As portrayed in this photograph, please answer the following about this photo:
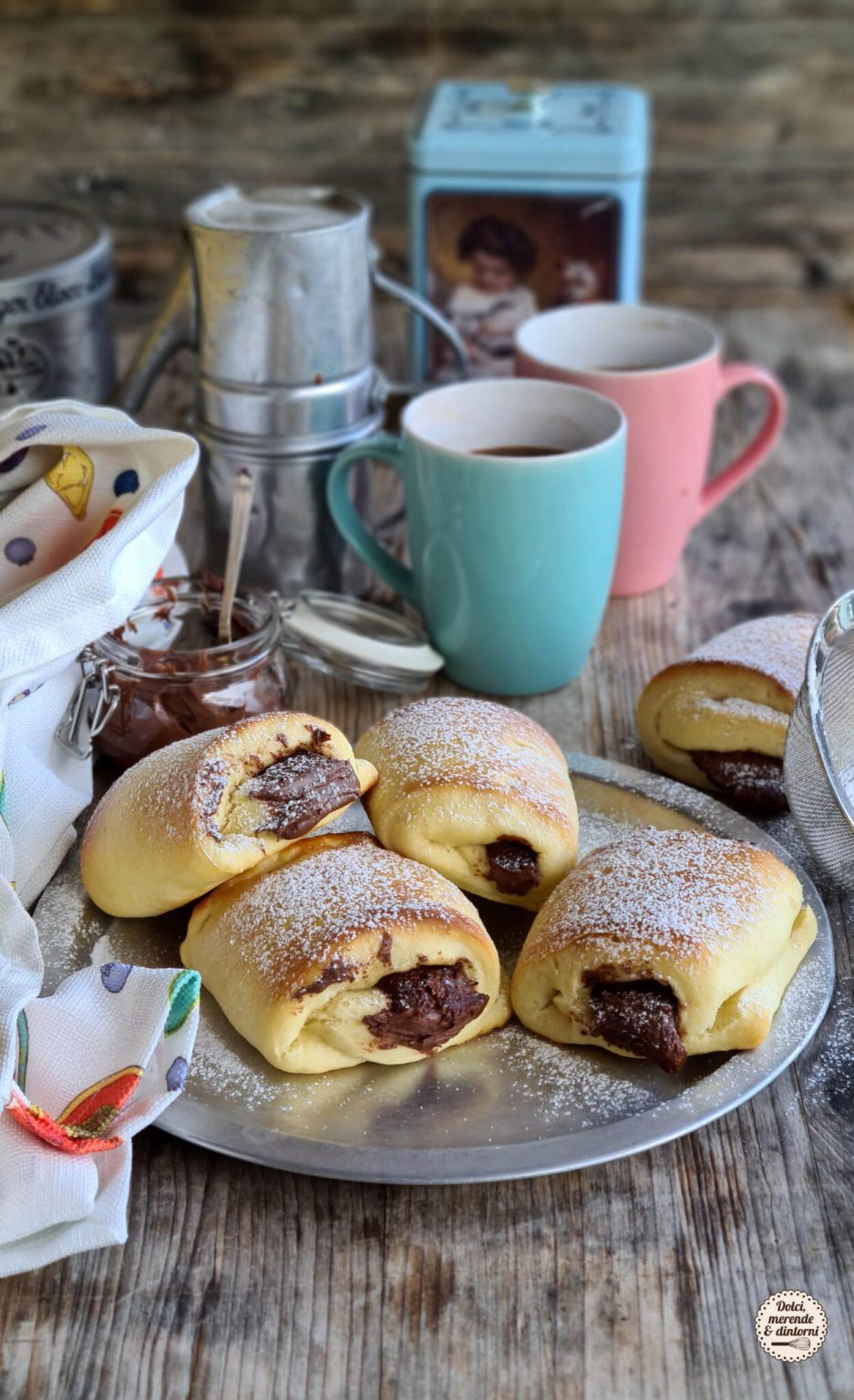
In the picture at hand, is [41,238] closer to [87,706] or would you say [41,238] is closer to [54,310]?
[54,310]

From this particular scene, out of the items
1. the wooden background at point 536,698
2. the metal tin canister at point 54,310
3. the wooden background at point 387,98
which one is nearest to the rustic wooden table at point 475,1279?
the wooden background at point 536,698

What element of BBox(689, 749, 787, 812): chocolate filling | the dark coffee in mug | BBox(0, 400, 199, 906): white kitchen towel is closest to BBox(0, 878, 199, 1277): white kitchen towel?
BBox(0, 400, 199, 906): white kitchen towel

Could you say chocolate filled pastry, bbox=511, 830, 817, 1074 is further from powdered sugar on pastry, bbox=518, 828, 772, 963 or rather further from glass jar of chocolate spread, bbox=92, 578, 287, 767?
glass jar of chocolate spread, bbox=92, 578, 287, 767

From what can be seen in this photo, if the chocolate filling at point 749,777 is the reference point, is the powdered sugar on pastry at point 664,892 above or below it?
above

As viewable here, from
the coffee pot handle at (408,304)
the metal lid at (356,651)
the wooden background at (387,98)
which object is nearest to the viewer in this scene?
the metal lid at (356,651)

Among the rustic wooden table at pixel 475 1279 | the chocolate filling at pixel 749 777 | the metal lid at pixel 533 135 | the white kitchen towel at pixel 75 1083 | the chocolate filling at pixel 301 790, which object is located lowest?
→ the rustic wooden table at pixel 475 1279

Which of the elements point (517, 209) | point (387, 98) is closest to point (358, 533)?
point (517, 209)

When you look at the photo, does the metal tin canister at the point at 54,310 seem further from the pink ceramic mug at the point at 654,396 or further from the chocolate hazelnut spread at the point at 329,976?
→ the chocolate hazelnut spread at the point at 329,976

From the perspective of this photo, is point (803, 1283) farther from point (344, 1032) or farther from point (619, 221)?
point (619, 221)
